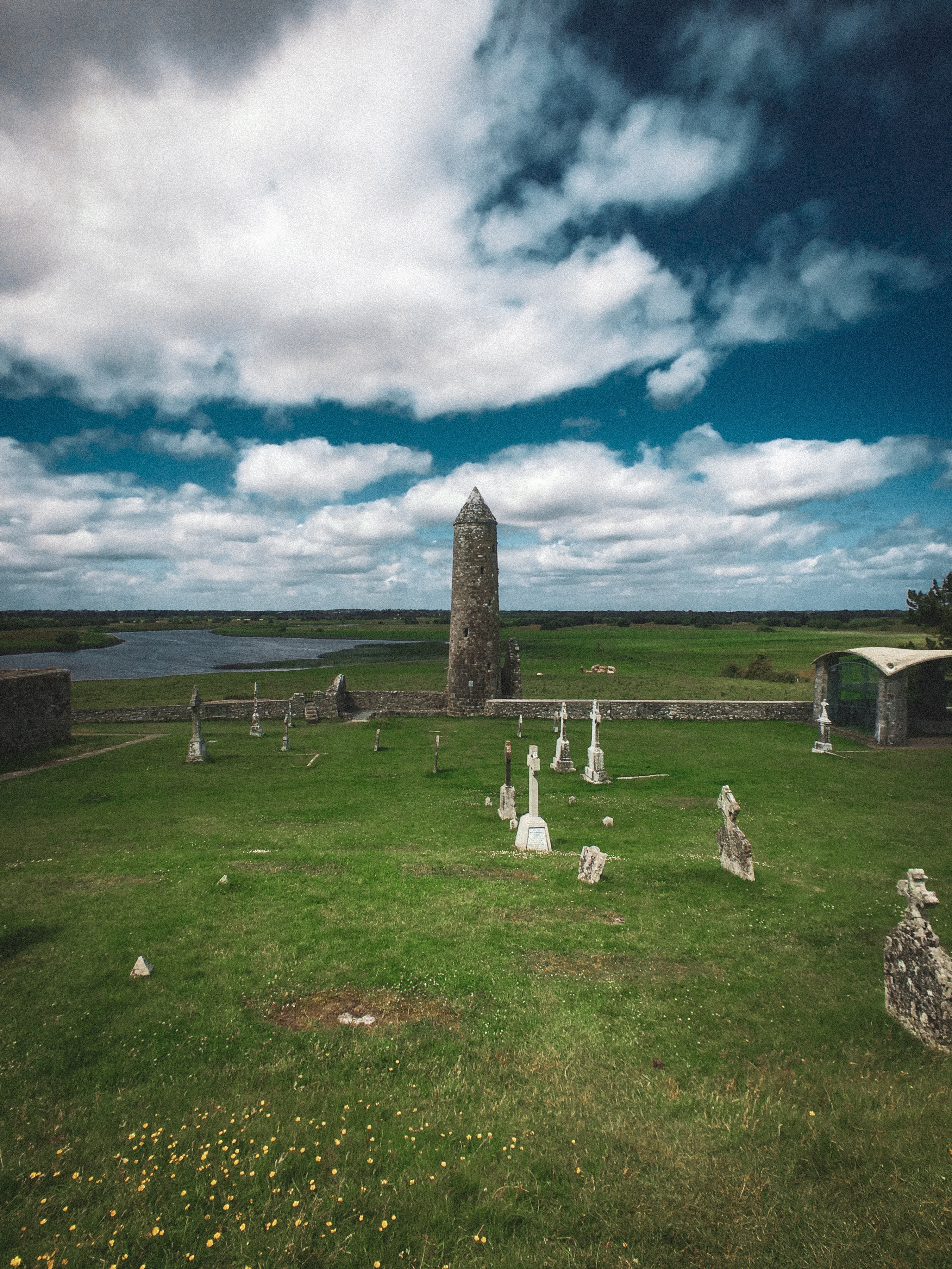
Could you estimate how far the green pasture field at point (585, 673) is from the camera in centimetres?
4753

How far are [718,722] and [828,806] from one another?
1397cm

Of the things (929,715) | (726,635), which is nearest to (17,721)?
(929,715)

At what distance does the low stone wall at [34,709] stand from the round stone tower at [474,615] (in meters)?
18.3

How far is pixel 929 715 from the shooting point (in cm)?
2764

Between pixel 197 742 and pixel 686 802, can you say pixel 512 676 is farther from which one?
pixel 686 802

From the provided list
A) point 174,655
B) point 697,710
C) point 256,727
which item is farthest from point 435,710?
point 174,655

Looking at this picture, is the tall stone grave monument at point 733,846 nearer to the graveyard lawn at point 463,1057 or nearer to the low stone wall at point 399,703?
the graveyard lawn at point 463,1057

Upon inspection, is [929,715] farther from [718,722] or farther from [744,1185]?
[744,1185]

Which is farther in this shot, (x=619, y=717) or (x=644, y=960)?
(x=619, y=717)

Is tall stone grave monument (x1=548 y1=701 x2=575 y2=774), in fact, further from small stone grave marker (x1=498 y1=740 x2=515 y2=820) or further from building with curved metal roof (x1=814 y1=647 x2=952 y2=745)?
building with curved metal roof (x1=814 y1=647 x2=952 y2=745)

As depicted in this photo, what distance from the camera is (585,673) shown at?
60.0 metres

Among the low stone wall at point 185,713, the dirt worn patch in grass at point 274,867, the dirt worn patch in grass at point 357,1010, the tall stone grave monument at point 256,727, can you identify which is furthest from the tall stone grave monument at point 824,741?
the low stone wall at point 185,713

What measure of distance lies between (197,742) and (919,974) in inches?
848

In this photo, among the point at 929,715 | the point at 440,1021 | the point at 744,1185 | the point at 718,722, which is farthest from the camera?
the point at 718,722
